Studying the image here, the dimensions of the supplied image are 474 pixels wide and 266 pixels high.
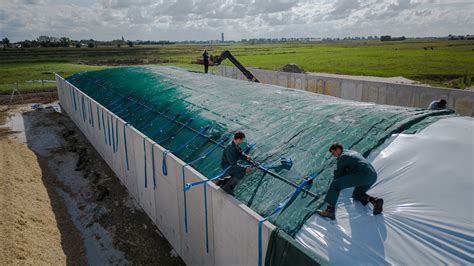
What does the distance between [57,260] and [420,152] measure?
29.3ft

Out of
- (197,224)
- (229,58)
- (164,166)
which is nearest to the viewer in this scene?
Answer: (197,224)

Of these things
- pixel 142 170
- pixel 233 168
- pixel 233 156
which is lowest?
pixel 142 170

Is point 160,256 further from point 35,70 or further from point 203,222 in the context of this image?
point 35,70

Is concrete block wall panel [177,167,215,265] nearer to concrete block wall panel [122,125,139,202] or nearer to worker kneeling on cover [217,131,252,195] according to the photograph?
worker kneeling on cover [217,131,252,195]

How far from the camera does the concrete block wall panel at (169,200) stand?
8.70 meters

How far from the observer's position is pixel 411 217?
5469 mm

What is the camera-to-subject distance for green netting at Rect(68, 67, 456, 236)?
6.88m

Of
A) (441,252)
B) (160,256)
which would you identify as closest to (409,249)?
(441,252)

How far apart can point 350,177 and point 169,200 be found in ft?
17.4

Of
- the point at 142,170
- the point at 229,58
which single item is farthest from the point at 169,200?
the point at 229,58

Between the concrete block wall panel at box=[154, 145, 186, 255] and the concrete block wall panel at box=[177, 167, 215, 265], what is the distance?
28 centimetres

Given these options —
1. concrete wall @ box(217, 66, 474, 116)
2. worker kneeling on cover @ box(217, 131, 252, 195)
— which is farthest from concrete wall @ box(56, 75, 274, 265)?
concrete wall @ box(217, 66, 474, 116)

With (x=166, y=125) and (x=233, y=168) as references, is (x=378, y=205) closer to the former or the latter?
(x=233, y=168)

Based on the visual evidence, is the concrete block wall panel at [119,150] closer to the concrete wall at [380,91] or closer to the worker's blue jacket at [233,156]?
the worker's blue jacket at [233,156]
